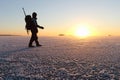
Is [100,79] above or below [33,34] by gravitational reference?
below

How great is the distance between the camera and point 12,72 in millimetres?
6879

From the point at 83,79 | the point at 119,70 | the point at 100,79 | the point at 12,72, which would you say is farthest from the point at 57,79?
the point at 119,70

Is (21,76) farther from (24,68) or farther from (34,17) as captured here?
(34,17)

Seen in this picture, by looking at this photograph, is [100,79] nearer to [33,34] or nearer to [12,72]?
[12,72]

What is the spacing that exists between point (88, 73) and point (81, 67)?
0.96 m

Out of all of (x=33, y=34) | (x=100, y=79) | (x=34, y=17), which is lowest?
(x=100, y=79)

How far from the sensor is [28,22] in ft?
51.8

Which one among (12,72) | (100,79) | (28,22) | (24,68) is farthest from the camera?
(28,22)

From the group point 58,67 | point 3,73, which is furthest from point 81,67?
point 3,73

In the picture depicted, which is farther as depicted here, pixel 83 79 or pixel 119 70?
pixel 119 70

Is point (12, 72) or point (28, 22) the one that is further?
point (28, 22)

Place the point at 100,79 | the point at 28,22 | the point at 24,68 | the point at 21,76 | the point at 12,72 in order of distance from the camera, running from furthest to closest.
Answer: the point at 28,22 → the point at 24,68 → the point at 12,72 → the point at 21,76 → the point at 100,79

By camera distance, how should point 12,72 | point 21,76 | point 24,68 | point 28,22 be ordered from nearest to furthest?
point 21,76 → point 12,72 → point 24,68 → point 28,22

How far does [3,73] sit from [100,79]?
8.13ft
